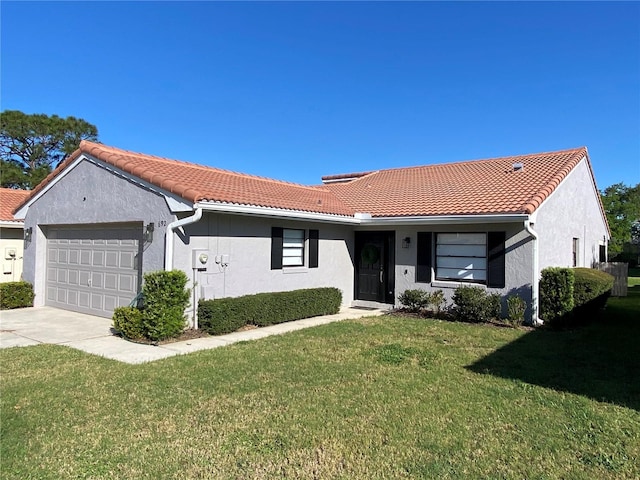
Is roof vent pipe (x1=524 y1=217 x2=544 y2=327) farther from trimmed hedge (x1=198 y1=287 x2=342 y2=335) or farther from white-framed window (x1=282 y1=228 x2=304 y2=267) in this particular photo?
white-framed window (x1=282 y1=228 x2=304 y2=267)

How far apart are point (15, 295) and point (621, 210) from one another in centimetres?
4514

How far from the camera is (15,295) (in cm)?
1233

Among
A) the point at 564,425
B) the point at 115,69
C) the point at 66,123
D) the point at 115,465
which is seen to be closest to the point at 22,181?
the point at 66,123

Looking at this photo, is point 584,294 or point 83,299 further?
point 83,299

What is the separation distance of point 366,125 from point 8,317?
16007mm

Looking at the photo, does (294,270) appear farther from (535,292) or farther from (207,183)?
(535,292)

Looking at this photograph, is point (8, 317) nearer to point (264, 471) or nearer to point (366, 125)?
point (264, 471)

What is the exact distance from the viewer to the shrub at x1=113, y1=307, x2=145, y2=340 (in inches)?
339

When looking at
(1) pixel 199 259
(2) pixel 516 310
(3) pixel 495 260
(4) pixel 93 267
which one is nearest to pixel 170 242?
(1) pixel 199 259

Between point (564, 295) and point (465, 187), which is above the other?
point (465, 187)

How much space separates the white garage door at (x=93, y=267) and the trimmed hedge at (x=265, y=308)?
7.39 feet

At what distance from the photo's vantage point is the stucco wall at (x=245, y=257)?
380 inches

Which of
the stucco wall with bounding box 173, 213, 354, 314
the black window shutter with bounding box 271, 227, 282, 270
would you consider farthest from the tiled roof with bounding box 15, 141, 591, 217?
the black window shutter with bounding box 271, 227, 282, 270

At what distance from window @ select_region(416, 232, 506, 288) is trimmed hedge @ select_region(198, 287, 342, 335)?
285 cm
